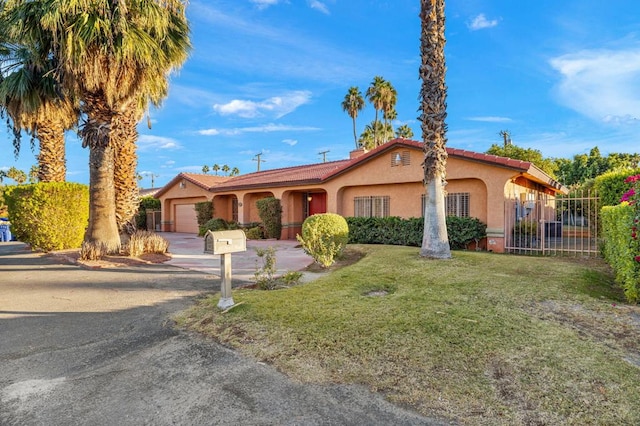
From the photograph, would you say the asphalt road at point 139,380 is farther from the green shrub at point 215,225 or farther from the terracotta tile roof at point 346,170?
the green shrub at point 215,225

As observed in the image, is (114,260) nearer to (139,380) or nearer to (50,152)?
(50,152)

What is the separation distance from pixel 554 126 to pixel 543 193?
25.2 ft

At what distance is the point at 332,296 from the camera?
20.6ft

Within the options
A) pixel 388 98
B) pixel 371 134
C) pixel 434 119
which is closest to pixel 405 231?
pixel 434 119

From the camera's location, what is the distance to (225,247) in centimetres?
566

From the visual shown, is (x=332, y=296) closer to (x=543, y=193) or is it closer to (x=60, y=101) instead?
(x=60, y=101)

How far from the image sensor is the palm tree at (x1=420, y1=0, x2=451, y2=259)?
33.5 ft

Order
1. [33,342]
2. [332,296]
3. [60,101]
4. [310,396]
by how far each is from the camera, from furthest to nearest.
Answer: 1. [60,101]
2. [332,296]
3. [33,342]
4. [310,396]

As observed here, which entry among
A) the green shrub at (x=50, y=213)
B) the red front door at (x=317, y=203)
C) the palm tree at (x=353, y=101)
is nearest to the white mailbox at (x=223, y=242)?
the green shrub at (x=50, y=213)

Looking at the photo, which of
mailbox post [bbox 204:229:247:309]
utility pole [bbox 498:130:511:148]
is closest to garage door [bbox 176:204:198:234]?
mailbox post [bbox 204:229:247:309]

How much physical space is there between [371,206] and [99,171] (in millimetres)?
Result: 11484

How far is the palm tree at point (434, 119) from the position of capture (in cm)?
1021

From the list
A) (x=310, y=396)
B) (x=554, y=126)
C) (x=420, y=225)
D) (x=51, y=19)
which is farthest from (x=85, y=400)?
(x=554, y=126)

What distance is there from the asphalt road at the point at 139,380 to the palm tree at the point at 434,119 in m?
7.02
